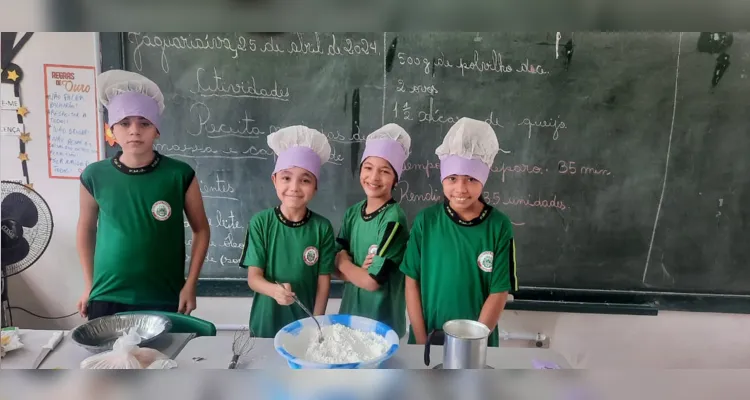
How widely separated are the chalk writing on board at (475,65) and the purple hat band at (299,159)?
202mm

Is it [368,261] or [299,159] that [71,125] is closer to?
[299,159]

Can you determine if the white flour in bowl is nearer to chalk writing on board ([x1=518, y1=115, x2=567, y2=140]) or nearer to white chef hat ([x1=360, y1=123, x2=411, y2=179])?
white chef hat ([x1=360, y1=123, x2=411, y2=179])

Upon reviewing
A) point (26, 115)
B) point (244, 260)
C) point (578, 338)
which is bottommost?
point (578, 338)

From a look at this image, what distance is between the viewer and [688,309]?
36.6 inches

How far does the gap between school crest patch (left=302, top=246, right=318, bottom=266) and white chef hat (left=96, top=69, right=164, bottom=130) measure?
29cm

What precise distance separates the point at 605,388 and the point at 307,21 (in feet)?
0.65

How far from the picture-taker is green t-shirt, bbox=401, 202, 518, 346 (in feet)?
2.52

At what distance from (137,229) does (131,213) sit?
2 centimetres

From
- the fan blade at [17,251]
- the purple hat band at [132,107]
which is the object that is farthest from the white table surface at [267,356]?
the purple hat band at [132,107]

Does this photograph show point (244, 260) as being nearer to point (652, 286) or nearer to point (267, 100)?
point (267, 100)

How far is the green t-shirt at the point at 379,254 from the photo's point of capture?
78cm

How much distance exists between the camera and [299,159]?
30.8 inches

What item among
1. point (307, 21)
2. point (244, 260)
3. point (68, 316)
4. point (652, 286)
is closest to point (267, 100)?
point (244, 260)

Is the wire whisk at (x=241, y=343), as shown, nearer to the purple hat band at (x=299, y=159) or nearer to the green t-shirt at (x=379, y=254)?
the green t-shirt at (x=379, y=254)
